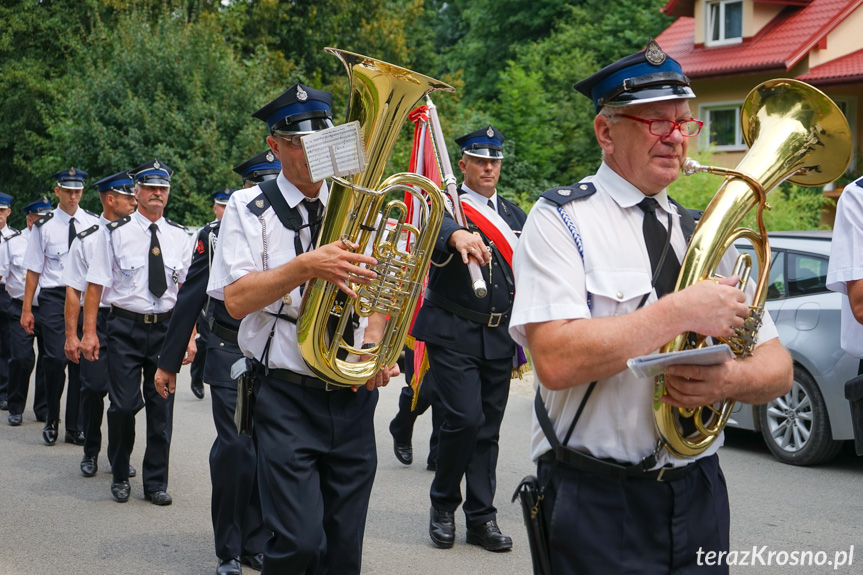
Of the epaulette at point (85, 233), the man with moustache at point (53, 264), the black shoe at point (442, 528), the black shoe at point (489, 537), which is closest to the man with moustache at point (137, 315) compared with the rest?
the epaulette at point (85, 233)

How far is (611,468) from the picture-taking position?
2770 mm

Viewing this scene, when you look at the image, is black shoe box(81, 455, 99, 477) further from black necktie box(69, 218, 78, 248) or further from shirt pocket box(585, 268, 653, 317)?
shirt pocket box(585, 268, 653, 317)

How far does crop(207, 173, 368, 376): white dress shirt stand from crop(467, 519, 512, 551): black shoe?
7.79 ft

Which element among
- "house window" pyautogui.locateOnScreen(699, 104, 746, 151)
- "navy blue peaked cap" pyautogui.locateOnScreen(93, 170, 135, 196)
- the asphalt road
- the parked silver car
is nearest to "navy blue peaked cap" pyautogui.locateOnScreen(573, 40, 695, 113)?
the asphalt road

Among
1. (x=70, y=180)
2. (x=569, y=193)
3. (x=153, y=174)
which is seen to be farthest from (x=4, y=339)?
(x=569, y=193)

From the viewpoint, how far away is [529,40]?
35.3m

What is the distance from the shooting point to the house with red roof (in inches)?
1003

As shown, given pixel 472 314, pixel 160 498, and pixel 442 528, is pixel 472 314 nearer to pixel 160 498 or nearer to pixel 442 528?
pixel 442 528

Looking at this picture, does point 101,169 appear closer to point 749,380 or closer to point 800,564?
point 800,564

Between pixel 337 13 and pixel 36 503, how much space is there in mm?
23491

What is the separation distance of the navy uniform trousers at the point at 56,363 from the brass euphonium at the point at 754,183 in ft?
25.1

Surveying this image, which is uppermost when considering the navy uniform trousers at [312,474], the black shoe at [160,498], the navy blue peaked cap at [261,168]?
the navy blue peaked cap at [261,168]

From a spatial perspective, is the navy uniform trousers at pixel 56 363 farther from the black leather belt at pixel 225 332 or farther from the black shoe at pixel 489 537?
the black shoe at pixel 489 537

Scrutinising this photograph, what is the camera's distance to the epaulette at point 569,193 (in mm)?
2818
